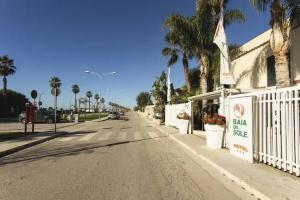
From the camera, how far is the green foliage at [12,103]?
211ft

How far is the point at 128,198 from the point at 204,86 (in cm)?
2062

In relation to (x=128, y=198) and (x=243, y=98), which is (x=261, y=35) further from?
(x=128, y=198)

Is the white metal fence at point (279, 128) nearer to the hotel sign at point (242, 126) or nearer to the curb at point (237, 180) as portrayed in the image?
the hotel sign at point (242, 126)

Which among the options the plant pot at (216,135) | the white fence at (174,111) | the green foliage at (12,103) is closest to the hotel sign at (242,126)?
the plant pot at (216,135)

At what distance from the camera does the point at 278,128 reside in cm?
872

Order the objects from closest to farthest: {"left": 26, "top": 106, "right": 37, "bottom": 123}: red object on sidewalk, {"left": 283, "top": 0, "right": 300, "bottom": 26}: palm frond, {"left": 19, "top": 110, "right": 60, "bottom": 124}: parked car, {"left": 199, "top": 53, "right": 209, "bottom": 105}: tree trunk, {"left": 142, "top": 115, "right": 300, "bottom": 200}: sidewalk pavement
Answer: {"left": 142, "top": 115, "right": 300, "bottom": 200}: sidewalk pavement < {"left": 283, "top": 0, "right": 300, "bottom": 26}: palm frond < {"left": 26, "top": 106, "right": 37, "bottom": 123}: red object on sidewalk < {"left": 199, "top": 53, "right": 209, "bottom": 105}: tree trunk < {"left": 19, "top": 110, "right": 60, "bottom": 124}: parked car

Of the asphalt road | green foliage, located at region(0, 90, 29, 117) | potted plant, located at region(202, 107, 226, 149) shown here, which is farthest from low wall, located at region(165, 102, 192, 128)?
green foliage, located at region(0, 90, 29, 117)

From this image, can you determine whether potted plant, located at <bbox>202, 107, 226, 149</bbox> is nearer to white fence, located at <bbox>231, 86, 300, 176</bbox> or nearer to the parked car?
white fence, located at <bbox>231, 86, 300, 176</bbox>

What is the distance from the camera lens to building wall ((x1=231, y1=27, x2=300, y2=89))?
58.6ft

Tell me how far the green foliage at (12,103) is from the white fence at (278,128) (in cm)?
6138

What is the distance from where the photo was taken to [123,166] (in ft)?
33.3

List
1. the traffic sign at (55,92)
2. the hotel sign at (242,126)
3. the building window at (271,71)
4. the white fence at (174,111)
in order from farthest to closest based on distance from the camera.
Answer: the white fence at (174,111) → the traffic sign at (55,92) → the building window at (271,71) → the hotel sign at (242,126)

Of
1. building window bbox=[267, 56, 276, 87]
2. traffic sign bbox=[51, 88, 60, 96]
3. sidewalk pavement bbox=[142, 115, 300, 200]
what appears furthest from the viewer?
traffic sign bbox=[51, 88, 60, 96]

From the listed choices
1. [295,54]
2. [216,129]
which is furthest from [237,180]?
[295,54]
